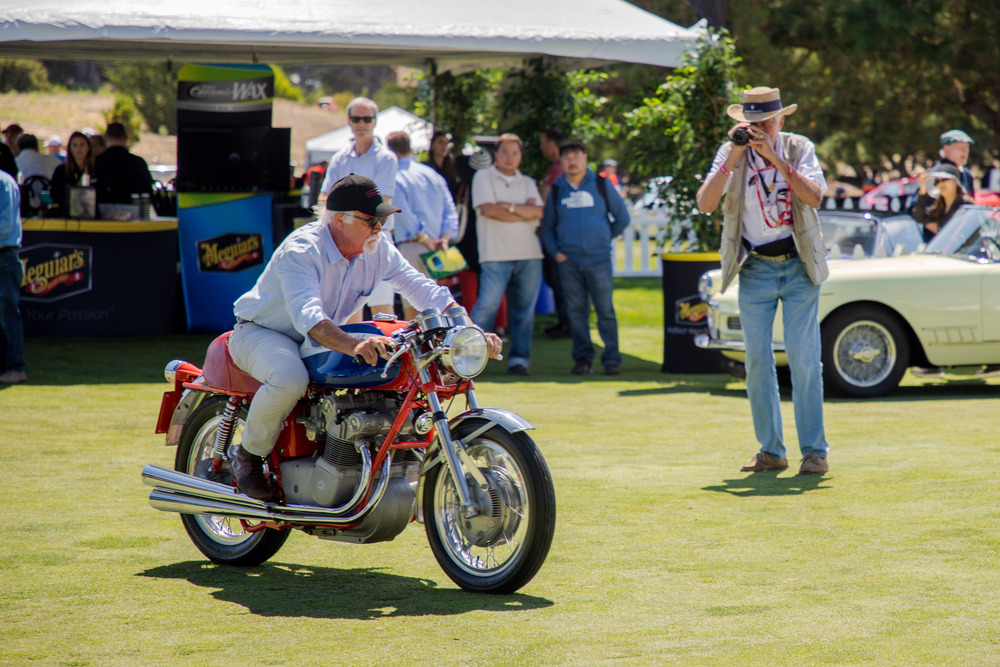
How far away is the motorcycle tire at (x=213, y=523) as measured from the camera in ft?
17.3

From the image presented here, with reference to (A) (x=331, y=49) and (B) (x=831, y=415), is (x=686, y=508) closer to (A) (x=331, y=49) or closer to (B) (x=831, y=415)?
(B) (x=831, y=415)

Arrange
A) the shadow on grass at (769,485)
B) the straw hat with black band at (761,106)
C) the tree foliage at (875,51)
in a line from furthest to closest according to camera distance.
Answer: the tree foliage at (875,51) → the straw hat with black band at (761,106) → the shadow on grass at (769,485)

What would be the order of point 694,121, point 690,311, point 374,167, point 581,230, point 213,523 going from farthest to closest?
point 694,121
point 690,311
point 581,230
point 374,167
point 213,523

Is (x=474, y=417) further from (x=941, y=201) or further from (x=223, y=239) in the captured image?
(x=223, y=239)

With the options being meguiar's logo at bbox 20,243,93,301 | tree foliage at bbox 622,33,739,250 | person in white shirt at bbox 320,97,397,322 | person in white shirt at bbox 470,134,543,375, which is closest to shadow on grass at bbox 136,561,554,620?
person in white shirt at bbox 320,97,397,322

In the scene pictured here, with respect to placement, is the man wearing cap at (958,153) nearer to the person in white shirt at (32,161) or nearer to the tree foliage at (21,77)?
the person in white shirt at (32,161)

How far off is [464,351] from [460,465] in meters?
0.41

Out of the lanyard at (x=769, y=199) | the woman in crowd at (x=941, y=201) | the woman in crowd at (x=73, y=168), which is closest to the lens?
the lanyard at (x=769, y=199)

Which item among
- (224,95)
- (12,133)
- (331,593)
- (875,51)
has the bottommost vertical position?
(331,593)

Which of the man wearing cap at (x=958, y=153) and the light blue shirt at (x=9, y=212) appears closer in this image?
the light blue shirt at (x=9, y=212)

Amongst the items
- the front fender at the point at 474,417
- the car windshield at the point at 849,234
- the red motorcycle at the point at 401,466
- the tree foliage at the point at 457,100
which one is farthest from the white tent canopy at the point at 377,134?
the front fender at the point at 474,417

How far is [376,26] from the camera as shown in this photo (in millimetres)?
A: 11977

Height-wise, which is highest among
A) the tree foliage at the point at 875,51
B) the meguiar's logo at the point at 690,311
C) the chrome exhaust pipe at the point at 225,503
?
the tree foliage at the point at 875,51

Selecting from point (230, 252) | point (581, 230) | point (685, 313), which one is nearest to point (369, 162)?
point (581, 230)
